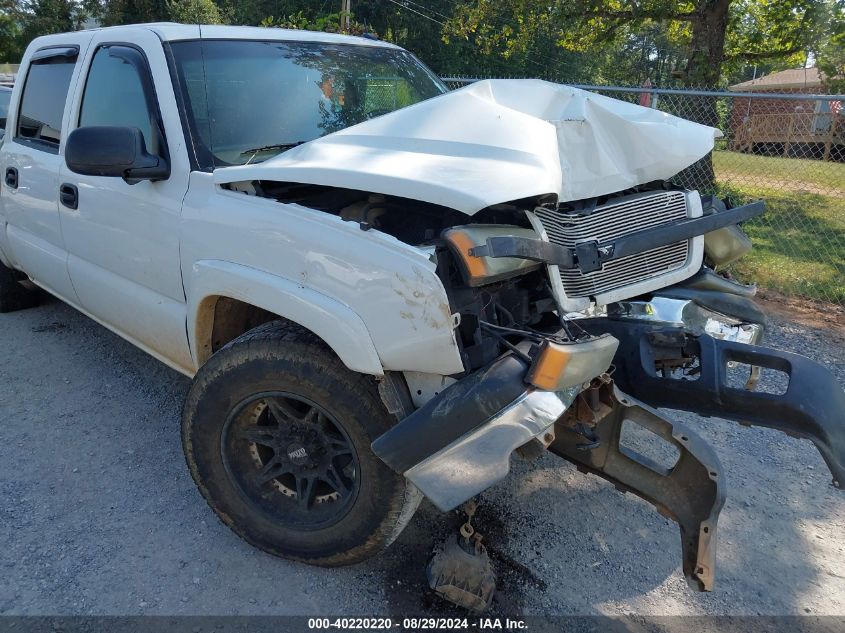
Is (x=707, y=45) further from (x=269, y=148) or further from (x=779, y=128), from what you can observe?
(x=269, y=148)

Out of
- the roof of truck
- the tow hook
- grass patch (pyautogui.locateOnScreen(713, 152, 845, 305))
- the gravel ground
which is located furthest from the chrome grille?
grass patch (pyautogui.locateOnScreen(713, 152, 845, 305))

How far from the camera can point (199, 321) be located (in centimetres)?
279

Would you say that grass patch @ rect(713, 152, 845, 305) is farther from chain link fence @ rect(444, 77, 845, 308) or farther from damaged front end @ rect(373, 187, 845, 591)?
damaged front end @ rect(373, 187, 845, 591)

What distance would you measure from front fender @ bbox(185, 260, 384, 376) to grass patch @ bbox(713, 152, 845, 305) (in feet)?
18.9

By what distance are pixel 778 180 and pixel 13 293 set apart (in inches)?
324

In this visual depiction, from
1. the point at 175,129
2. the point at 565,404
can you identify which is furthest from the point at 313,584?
the point at 175,129

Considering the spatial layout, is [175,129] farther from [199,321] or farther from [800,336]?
[800,336]

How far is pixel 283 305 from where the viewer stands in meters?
2.36

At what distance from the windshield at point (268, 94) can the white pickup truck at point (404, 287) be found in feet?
0.04

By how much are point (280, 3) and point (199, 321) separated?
30941mm

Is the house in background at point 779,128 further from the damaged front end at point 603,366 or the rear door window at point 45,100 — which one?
the rear door window at point 45,100

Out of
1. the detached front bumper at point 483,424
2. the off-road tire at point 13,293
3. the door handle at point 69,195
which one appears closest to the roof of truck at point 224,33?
the door handle at point 69,195

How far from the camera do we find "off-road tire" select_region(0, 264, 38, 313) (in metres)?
5.20

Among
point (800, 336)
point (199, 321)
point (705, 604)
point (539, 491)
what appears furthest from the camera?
point (800, 336)
